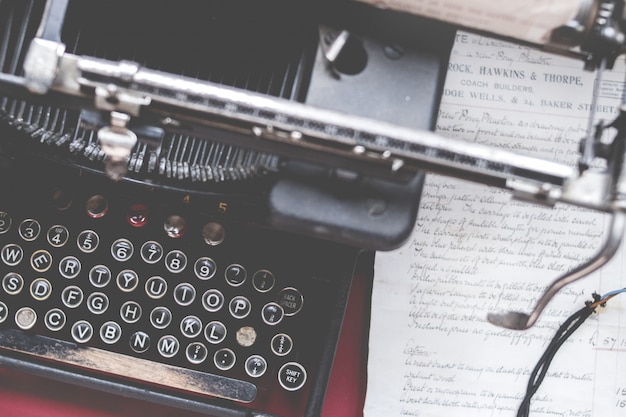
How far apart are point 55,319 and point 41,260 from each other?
0.11 meters

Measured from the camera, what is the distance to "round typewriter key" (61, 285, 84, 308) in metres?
1.38

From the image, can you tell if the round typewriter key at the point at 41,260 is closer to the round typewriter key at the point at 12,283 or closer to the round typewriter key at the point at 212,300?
the round typewriter key at the point at 12,283

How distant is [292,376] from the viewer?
1.37 metres

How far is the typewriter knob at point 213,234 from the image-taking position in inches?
54.0

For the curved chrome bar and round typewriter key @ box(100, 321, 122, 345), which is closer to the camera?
the curved chrome bar

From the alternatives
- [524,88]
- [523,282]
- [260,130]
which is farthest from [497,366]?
[260,130]

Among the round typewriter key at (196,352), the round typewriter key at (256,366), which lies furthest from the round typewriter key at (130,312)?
the round typewriter key at (256,366)

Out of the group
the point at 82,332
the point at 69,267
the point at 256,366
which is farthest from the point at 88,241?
the point at 256,366

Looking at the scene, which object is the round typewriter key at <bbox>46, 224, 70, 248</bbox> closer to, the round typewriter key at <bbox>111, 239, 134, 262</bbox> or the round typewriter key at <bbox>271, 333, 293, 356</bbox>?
the round typewriter key at <bbox>111, 239, 134, 262</bbox>

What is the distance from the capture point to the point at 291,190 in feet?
3.46

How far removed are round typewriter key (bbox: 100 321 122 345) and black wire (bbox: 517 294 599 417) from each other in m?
0.72

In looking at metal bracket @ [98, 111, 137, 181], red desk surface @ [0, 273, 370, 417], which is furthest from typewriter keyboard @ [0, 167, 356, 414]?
metal bracket @ [98, 111, 137, 181]

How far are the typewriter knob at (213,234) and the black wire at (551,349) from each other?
60cm

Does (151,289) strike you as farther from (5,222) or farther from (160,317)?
(5,222)
